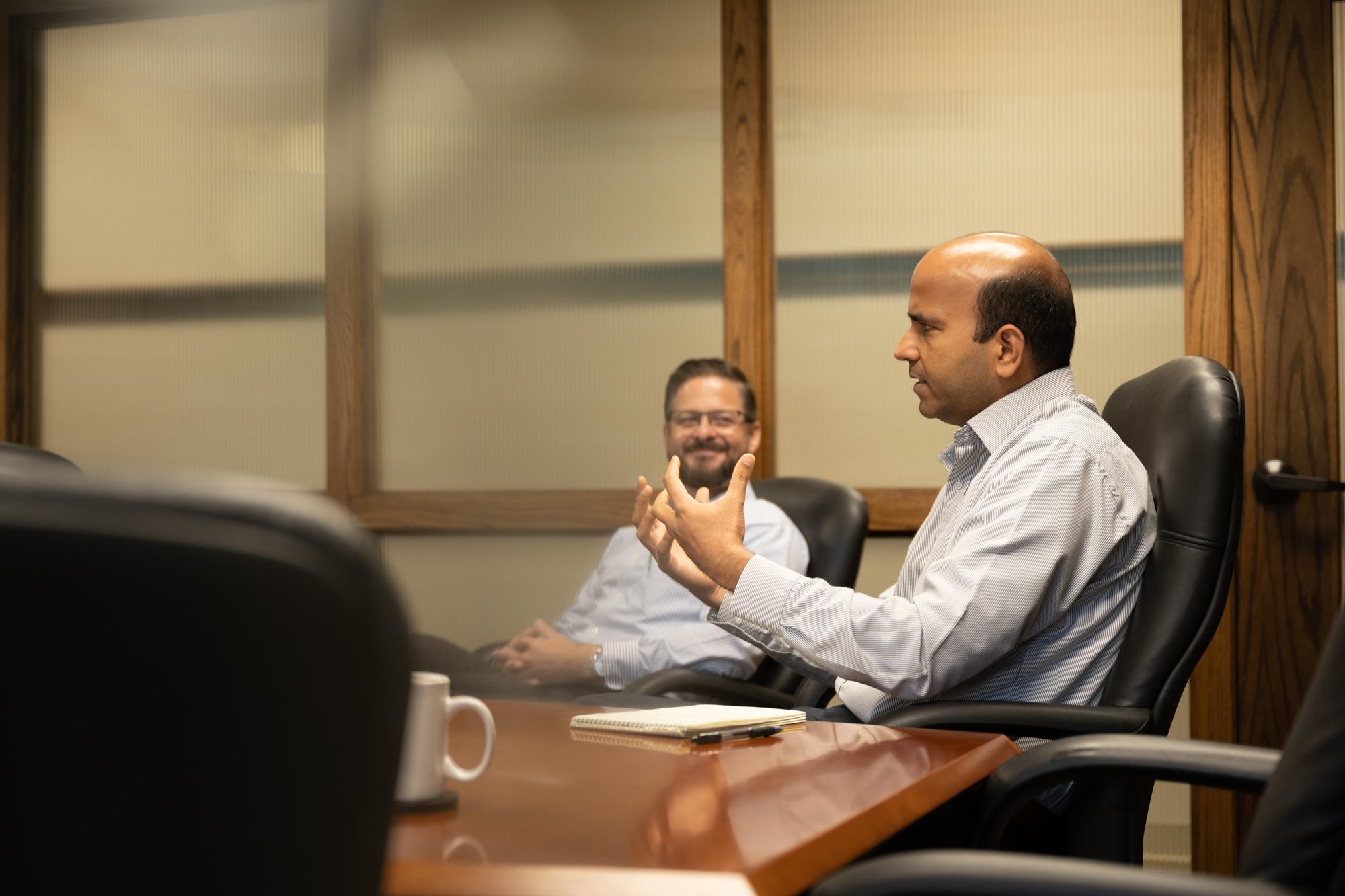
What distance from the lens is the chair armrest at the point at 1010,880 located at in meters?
0.80

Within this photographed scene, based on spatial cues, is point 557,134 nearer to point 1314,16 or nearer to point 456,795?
point 1314,16

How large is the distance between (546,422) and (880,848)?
2.29m

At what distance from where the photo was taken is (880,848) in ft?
4.78

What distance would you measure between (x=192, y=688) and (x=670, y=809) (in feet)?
1.75

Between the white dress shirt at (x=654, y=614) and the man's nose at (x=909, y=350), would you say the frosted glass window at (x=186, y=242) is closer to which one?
the white dress shirt at (x=654, y=614)

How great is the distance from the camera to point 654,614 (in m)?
2.95

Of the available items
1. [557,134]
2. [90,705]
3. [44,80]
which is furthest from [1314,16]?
[44,80]

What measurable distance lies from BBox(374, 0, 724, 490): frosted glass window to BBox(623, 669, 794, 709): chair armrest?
1.31 meters

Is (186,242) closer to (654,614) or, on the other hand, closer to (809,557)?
(654,614)

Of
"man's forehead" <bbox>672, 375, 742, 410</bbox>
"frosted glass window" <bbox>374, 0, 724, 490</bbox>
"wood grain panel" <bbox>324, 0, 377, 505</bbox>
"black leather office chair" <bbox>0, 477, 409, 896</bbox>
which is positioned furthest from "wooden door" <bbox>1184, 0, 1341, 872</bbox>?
"black leather office chair" <bbox>0, 477, 409, 896</bbox>

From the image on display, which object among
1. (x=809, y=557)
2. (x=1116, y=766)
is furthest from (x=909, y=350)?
(x=1116, y=766)

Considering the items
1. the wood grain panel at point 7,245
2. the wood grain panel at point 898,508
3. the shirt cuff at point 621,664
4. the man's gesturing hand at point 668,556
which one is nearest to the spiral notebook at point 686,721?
the man's gesturing hand at point 668,556

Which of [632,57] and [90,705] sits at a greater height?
[632,57]

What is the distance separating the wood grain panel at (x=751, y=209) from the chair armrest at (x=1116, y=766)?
83.0 inches
